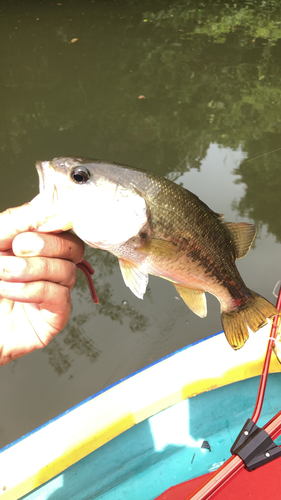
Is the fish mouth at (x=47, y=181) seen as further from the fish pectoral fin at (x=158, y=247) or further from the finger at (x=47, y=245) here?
the fish pectoral fin at (x=158, y=247)

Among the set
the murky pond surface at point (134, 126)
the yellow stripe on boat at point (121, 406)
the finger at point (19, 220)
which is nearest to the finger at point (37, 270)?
the finger at point (19, 220)

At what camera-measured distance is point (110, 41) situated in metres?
8.40

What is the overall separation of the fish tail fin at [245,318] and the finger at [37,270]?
75 cm

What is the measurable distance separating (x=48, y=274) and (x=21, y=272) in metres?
0.11

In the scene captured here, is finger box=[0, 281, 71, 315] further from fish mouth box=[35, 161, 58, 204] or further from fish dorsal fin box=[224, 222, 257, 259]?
fish dorsal fin box=[224, 222, 257, 259]

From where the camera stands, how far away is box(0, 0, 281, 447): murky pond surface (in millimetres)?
3154

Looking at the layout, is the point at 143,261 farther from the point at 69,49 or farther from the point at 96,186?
the point at 69,49

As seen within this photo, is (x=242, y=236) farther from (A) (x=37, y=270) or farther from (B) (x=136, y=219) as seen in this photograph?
(A) (x=37, y=270)

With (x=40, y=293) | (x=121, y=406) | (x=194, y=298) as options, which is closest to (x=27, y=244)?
(x=40, y=293)

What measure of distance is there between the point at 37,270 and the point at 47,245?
0.10 m

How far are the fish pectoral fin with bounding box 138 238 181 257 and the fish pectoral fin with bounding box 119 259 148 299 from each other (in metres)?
0.10

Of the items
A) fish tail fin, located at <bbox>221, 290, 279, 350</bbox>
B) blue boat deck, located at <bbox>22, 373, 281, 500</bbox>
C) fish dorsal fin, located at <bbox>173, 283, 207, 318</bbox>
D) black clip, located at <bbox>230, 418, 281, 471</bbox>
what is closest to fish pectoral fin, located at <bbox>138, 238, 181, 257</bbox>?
fish dorsal fin, located at <bbox>173, 283, 207, 318</bbox>

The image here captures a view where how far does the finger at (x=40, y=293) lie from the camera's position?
1219mm

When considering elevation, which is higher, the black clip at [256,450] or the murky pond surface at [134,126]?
the murky pond surface at [134,126]
